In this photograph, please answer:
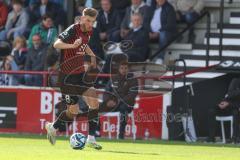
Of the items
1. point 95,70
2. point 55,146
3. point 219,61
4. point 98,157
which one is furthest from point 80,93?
point 219,61

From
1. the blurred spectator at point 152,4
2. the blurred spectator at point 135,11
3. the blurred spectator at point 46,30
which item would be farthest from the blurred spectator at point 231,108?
the blurred spectator at point 46,30

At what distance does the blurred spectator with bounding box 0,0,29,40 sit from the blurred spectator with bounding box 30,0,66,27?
26cm

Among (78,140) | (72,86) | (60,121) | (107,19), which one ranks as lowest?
(78,140)

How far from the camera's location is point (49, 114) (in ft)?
72.8

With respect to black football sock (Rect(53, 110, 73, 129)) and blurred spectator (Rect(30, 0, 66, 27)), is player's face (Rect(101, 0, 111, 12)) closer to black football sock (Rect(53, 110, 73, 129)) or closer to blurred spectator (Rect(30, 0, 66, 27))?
blurred spectator (Rect(30, 0, 66, 27))

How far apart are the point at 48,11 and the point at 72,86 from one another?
8250 millimetres

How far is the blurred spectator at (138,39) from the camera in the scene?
2272 centimetres

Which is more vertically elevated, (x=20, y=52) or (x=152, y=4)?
(x=152, y=4)

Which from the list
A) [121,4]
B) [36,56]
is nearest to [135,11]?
[121,4]

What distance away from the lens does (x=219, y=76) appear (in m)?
21.7

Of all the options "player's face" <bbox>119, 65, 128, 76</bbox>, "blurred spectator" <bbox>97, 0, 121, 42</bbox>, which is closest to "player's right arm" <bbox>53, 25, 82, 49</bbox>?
"player's face" <bbox>119, 65, 128, 76</bbox>

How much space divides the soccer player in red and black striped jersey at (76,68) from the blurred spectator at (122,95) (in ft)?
13.0

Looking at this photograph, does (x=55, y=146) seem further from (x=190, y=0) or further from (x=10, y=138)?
(x=190, y=0)

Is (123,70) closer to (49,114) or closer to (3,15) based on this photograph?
(49,114)
